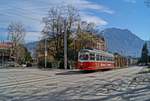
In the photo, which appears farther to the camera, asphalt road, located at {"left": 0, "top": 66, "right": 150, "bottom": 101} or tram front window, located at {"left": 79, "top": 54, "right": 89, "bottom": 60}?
tram front window, located at {"left": 79, "top": 54, "right": 89, "bottom": 60}

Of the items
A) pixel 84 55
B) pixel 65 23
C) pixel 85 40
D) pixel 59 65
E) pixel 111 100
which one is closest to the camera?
pixel 111 100

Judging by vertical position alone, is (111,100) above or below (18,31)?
below

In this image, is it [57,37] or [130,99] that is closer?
[130,99]

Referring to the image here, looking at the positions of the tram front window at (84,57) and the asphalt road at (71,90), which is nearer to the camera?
the asphalt road at (71,90)

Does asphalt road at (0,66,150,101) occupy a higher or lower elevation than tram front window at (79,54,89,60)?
lower

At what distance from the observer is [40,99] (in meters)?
13.8

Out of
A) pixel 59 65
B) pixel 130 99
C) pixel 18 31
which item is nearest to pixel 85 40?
pixel 59 65

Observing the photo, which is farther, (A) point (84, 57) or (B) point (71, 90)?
(A) point (84, 57)

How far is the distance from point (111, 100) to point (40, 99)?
290 cm

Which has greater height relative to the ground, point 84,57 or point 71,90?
point 84,57

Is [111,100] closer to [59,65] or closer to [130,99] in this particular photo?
[130,99]

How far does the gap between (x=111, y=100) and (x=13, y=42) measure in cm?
8344

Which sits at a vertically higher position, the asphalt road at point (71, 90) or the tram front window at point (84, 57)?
the tram front window at point (84, 57)

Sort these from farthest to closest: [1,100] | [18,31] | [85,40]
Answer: [18,31] → [85,40] → [1,100]
